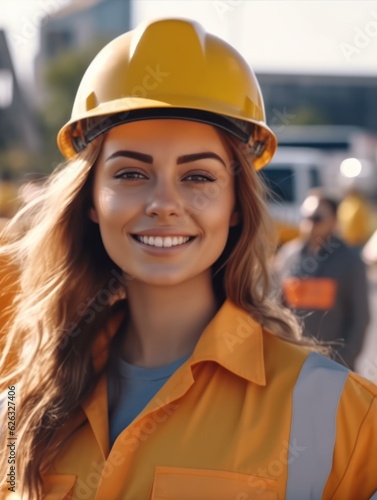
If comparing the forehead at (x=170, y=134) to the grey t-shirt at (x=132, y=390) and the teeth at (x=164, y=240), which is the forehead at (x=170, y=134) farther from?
the grey t-shirt at (x=132, y=390)

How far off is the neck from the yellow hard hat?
0.40 m

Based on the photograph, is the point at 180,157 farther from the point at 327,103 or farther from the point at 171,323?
the point at 327,103

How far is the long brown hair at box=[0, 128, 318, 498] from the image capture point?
2.75m

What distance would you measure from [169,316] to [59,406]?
35cm

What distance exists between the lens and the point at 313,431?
239 centimetres

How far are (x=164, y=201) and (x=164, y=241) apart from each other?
100 millimetres

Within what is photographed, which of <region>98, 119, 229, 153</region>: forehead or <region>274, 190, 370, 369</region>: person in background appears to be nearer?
<region>98, 119, 229, 153</region>: forehead

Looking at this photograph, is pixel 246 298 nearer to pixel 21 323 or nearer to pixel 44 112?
pixel 21 323

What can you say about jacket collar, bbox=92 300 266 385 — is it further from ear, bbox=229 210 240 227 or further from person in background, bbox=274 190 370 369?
person in background, bbox=274 190 370 369

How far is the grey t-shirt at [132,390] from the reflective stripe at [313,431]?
0.38m

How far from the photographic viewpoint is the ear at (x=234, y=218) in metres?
2.83

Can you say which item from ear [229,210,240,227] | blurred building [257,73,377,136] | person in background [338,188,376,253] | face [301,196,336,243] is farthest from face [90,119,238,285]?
blurred building [257,73,377,136]

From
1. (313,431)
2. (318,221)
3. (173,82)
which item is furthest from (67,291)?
(318,221)

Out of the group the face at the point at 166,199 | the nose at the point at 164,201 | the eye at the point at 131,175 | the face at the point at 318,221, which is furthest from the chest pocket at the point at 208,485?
the face at the point at 318,221
